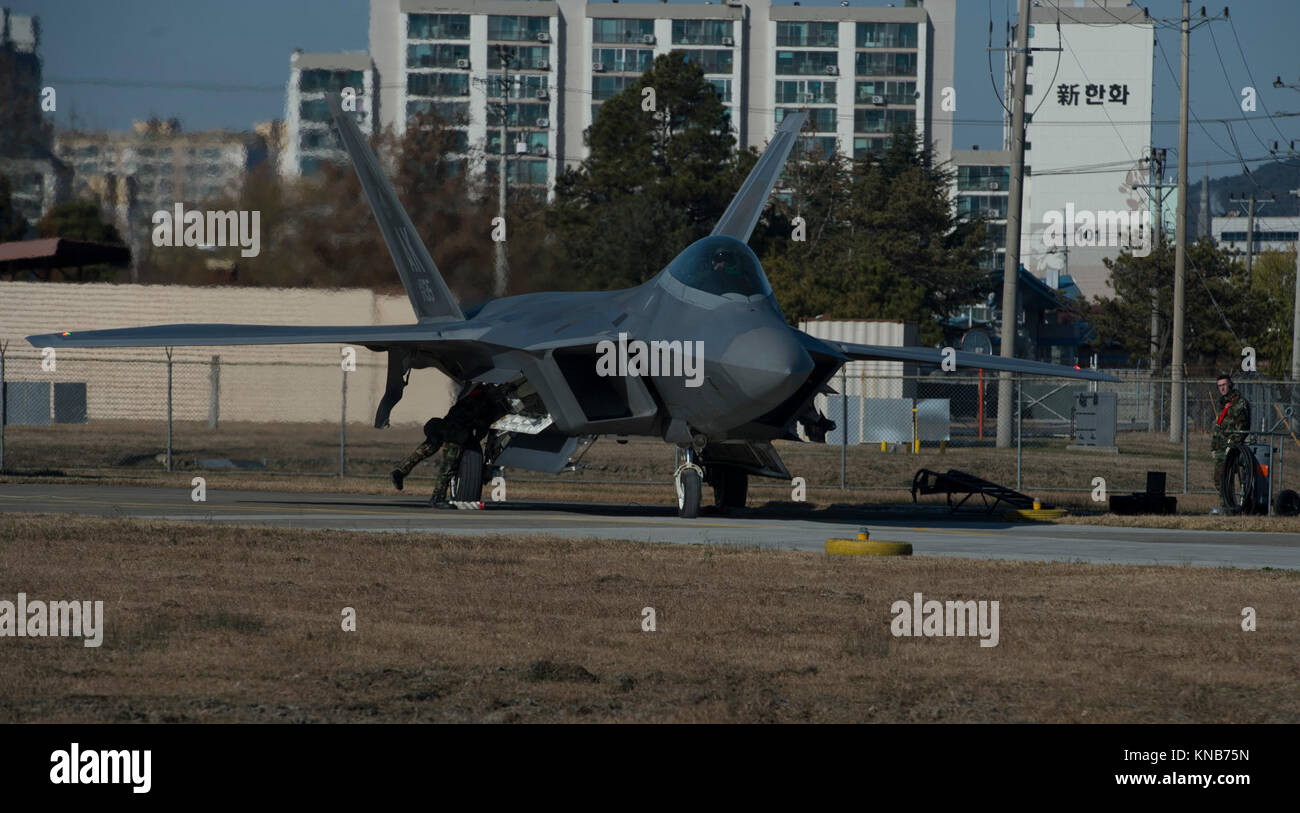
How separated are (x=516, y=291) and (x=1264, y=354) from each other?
150 feet

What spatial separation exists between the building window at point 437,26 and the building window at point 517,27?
6.65 feet

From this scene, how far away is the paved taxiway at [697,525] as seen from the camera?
15023 millimetres

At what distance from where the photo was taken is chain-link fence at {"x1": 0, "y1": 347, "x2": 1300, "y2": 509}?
2897 cm

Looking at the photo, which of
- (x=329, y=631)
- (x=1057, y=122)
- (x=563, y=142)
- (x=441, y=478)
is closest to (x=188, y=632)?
(x=329, y=631)

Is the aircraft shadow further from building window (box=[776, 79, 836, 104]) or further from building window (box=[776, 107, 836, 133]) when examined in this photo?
building window (box=[776, 107, 836, 133])

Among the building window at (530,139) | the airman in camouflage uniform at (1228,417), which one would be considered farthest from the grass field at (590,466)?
the building window at (530,139)

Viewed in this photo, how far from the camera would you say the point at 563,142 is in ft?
348

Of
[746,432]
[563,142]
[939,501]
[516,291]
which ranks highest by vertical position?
[563,142]

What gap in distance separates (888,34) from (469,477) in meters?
94.9

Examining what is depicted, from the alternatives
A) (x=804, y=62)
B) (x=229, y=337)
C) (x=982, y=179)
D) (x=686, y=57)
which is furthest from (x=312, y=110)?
(x=982, y=179)

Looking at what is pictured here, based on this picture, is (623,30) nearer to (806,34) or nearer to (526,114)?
(526,114)

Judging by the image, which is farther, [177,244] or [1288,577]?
[177,244]
